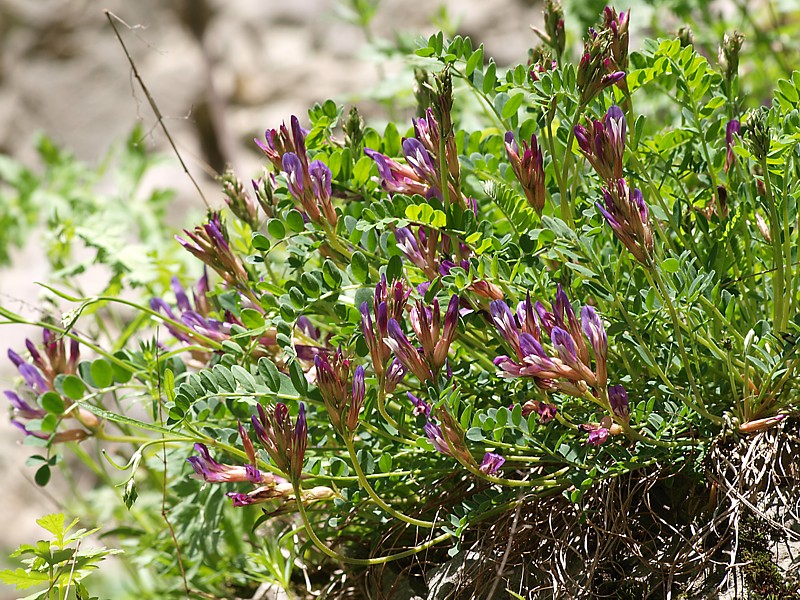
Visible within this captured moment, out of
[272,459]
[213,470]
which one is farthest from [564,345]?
[213,470]

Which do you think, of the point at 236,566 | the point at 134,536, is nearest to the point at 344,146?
the point at 236,566

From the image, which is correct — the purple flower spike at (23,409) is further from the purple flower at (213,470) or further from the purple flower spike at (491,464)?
the purple flower spike at (491,464)

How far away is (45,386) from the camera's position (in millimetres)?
1220

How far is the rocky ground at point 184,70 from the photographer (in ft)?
12.3

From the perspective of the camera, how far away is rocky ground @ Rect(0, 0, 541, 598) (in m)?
3.75

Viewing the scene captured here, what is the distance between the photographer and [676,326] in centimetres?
84

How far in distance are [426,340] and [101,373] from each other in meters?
0.54

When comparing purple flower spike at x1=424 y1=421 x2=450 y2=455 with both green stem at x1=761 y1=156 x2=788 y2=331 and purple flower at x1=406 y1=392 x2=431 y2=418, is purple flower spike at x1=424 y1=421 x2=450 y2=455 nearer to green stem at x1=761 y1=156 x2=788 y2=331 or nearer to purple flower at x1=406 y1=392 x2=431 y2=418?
purple flower at x1=406 y1=392 x2=431 y2=418

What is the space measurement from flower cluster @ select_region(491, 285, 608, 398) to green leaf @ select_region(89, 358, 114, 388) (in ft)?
1.90

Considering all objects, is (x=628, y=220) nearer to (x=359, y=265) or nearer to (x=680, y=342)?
(x=680, y=342)

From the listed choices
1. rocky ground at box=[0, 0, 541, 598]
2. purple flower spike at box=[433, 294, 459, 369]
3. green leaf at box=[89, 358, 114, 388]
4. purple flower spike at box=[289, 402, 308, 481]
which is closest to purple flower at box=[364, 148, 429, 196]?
purple flower spike at box=[433, 294, 459, 369]

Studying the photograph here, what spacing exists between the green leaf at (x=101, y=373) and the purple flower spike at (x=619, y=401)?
0.69 meters

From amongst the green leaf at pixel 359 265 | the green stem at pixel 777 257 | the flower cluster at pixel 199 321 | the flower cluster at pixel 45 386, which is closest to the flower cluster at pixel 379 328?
the green leaf at pixel 359 265

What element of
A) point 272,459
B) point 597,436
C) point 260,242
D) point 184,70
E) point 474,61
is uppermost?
point 184,70
